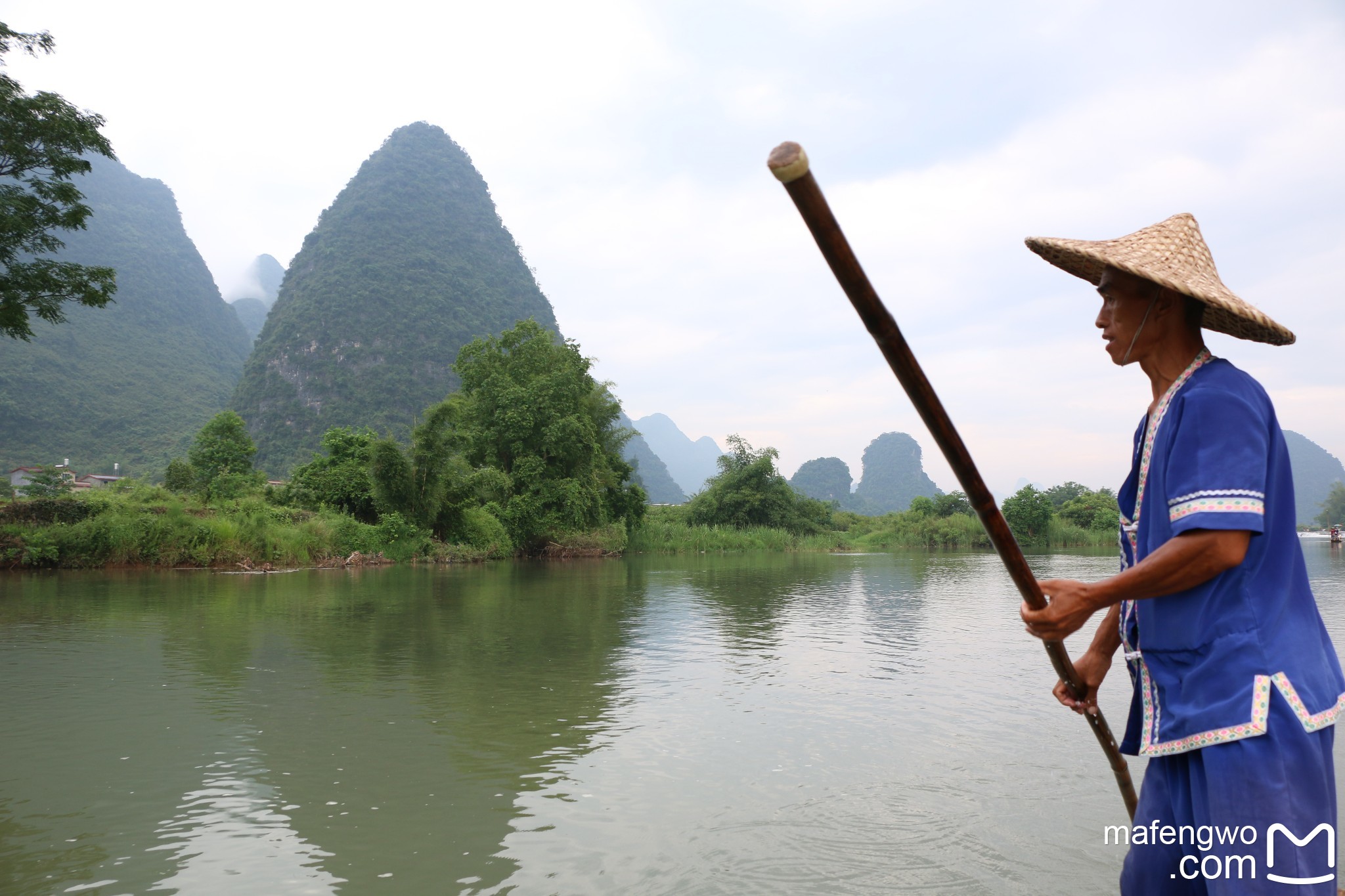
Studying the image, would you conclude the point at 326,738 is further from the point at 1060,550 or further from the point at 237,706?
the point at 1060,550

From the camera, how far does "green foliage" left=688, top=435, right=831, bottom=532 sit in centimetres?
3809

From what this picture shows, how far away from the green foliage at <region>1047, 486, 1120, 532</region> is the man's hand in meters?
39.2

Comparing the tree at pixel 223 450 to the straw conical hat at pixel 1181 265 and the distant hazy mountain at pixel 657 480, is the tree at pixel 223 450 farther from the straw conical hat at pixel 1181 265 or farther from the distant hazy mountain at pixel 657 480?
the distant hazy mountain at pixel 657 480

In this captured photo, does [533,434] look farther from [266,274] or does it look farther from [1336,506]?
[266,274]

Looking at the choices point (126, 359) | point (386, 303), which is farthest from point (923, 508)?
point (126, 359)

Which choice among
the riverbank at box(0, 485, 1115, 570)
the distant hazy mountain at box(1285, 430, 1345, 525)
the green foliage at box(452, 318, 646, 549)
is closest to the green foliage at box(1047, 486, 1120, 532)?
the green foliage at box(452, 318, 646, 549)

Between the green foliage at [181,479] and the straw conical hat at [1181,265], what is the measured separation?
77.1 ft

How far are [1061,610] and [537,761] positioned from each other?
10.3ft

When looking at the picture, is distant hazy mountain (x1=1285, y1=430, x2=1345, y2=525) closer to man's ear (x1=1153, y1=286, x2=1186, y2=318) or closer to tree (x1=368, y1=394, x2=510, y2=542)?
tree (x1=368, y1=394, x2=510, y2=542)

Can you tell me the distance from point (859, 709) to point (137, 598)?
956 centimetres

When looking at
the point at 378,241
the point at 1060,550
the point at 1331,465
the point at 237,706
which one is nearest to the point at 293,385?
the point at 378,241

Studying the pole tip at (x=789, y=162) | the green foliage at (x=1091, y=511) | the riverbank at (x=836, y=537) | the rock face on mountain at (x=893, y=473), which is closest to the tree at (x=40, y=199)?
the pole tip at (x=789, y=162)

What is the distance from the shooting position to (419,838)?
308 cm

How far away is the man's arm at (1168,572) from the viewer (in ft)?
4.36
